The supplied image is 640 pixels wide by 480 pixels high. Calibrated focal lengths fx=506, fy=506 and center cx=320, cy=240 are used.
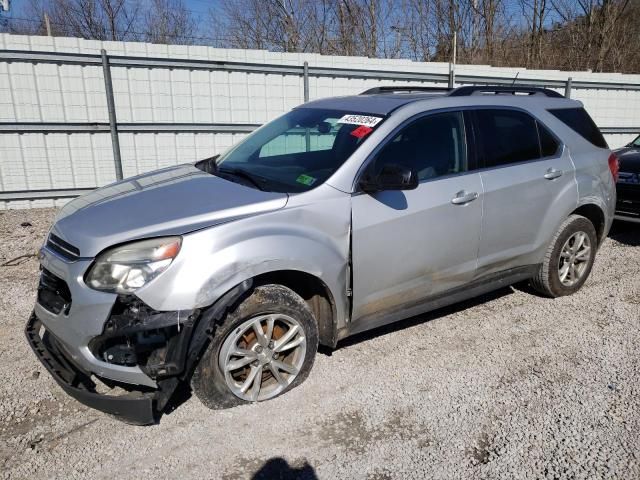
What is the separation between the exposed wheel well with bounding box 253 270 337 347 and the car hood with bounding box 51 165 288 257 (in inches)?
16.3

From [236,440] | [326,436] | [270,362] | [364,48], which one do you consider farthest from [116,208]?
[364,48]

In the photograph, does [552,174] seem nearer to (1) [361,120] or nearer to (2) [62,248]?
(1) [361,120]

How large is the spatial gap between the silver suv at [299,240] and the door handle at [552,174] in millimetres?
14

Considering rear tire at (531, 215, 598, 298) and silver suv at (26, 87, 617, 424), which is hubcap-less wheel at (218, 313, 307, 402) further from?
rear tire at (531, 215, 598, 298)

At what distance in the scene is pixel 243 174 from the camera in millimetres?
3471

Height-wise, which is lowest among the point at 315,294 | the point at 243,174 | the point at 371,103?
the point at 315,294

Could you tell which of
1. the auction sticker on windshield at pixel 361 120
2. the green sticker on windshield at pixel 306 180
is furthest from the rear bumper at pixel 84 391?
the auction sticker on windshield at pixel 361 120

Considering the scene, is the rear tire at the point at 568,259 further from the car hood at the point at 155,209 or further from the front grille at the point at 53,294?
the front grille at the point at 53,294

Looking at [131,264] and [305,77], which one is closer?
[131,264]

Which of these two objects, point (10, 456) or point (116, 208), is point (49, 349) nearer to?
point (10, 456)

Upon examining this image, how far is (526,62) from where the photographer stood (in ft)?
76.1

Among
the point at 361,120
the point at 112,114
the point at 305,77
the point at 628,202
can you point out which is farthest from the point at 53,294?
the point at 305,77

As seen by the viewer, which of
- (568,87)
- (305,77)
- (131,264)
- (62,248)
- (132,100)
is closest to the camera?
(131,264)

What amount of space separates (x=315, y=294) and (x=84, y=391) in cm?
138
